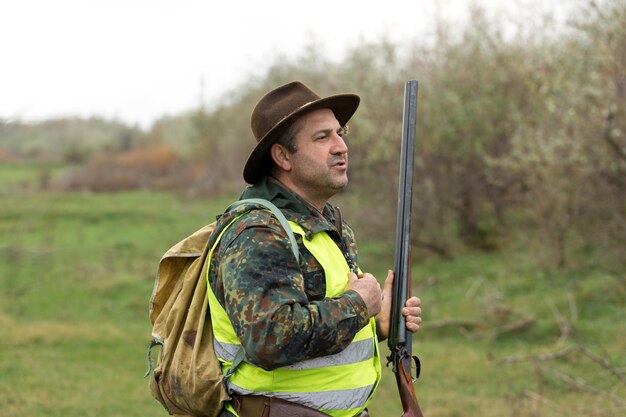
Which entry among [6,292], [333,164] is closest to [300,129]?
[333,164]

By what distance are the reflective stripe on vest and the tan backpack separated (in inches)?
2.3

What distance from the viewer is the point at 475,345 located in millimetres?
10516

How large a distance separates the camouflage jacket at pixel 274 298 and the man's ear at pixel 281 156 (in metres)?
0.29

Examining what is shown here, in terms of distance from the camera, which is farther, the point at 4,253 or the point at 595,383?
the point at 4,253

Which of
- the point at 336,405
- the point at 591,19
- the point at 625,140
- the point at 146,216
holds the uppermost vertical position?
the point at 591,19

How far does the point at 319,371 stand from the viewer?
3205mm

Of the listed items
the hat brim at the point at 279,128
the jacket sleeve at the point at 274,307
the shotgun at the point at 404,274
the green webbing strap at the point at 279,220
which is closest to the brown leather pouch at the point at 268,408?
the green webbing strap at the point at 279,220

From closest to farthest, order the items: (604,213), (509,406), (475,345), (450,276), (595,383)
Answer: (509,406)
(595,383)
(475,345)
(604,213)
(450,276)

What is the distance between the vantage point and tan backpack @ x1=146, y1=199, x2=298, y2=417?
319 cm

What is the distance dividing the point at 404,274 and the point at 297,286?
736mm

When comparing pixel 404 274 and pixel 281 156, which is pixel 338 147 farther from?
pixel 404 274

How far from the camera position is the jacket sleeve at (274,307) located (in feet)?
9.45

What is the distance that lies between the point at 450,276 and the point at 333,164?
11.7 meters

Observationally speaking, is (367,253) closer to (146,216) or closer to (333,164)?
(146,216)
